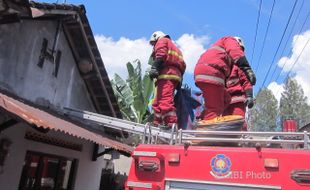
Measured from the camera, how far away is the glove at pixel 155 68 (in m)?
6.07

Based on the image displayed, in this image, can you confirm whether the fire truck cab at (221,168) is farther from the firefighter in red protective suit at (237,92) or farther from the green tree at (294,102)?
the green tree at (294,102)

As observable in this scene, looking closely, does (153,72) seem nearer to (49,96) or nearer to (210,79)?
(210,79)

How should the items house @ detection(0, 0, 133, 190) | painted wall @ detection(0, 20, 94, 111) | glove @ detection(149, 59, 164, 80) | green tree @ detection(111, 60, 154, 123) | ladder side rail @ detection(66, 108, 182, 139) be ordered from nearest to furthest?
glove @ detection(149, 59, 164, 80)
ladder side rail @ detection(66, 108, 182, 139)
house @ detection(0, 0, 133, 190)
painted wall @ detection(0, 20, 94, 111)
green tree @ detection(111, 60, 154, 123)

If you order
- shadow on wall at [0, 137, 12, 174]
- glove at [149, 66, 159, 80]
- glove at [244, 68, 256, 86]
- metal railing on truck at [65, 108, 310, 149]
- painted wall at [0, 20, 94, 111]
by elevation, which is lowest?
metal railing on truck at [65, 108, 310, 149]

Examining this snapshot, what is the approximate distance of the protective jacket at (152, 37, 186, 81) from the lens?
20.4 ft

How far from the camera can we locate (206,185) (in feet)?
11.3

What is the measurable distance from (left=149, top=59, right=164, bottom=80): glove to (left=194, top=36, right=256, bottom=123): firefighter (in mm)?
1114

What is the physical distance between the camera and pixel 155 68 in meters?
6.11

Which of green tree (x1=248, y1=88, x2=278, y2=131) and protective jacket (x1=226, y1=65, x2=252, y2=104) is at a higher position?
green tree (x1=248, y1=88, x2=278, y2=131)

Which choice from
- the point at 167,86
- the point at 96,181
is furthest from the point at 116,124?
the point at 96,181

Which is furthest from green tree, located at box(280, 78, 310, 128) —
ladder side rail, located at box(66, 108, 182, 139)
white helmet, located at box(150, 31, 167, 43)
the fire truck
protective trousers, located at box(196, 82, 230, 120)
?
the fire truck

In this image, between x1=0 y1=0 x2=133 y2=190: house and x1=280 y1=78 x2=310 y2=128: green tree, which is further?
x1=280 y1=78 x2=310 y2=128: green tree

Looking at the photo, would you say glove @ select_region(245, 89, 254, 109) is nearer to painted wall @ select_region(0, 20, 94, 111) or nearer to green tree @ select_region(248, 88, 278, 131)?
painted wall @ select_region(0, 20, 94, 111)

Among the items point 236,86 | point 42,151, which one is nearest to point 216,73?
point 236,86
